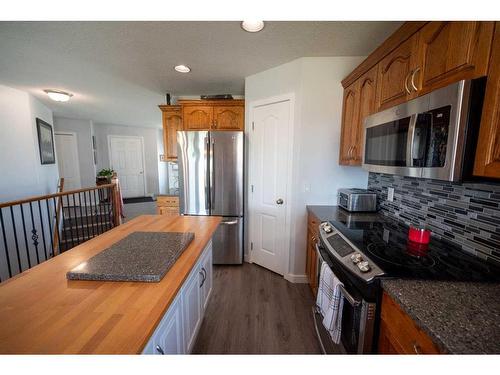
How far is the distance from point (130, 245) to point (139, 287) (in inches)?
17.2

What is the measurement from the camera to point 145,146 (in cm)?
679

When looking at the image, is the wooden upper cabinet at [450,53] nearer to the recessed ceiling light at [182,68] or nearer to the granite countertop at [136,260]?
the granite countertop at [136,260]

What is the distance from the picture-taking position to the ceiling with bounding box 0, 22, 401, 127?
5.06 feet

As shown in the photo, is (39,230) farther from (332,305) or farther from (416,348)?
(416,348)

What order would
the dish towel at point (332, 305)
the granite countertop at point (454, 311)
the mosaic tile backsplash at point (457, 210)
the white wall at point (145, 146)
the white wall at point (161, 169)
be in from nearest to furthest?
the granite countertop at point (454, 311) → the mosaic tile backsplash at point (457, 210) → the dish towel at point (332, 305) → the white wall at point (145, 146) → the white wall at point (161, 169)

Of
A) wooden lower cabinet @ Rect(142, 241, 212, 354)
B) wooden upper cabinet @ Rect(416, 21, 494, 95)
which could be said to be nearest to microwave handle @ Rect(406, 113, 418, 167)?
wooden upper cabinet @ Rect(416, 21, 494, 95)

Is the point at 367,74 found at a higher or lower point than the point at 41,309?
higher

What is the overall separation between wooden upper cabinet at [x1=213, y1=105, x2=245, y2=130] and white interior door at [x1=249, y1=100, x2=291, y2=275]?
277mm

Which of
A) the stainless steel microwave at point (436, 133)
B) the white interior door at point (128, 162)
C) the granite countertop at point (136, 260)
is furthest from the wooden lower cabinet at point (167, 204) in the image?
the white interior door at point (128, 162)

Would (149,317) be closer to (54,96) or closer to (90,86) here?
(90,86)

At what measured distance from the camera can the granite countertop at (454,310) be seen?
1.73 ft

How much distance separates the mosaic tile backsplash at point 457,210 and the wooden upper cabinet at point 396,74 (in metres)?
0.61
